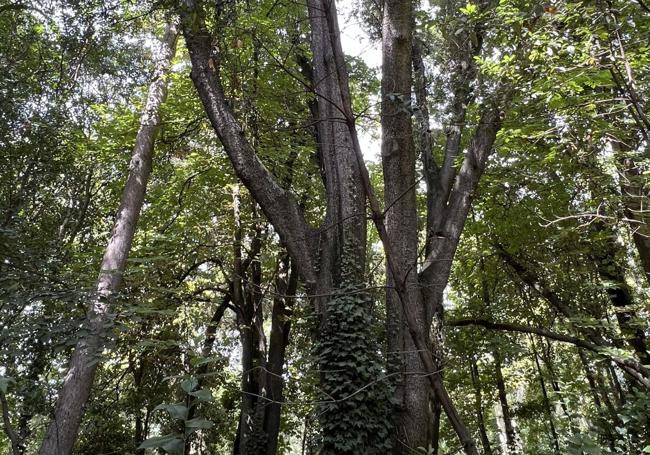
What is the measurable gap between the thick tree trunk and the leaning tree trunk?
99.0 inches

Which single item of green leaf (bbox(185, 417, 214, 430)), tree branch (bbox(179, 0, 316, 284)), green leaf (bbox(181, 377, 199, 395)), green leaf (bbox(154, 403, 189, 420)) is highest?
tree branch (bbox(179, 0, 316, 284))

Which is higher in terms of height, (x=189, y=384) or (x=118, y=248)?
(x=118, y=248)

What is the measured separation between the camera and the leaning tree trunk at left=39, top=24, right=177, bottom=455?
5.46 m

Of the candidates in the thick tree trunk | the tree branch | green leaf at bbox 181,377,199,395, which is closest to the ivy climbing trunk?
the tree branch

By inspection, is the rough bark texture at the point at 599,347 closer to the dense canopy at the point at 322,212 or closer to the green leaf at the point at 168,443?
the dense canopy at the point at 322,212

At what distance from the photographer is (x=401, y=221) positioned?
13.6ft

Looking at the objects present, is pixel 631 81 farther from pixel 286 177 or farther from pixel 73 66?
pixel 73 66

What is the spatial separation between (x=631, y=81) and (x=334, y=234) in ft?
8.74

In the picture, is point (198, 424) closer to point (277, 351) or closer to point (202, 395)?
point (202, 395)

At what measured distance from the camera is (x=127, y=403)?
8852 mm

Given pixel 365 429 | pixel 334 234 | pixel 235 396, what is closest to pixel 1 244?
pixel 334 234

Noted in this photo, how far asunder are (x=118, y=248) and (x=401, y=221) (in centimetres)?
484

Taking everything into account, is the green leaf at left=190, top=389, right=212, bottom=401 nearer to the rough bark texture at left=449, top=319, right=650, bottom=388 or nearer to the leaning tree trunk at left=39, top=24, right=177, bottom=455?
the leaning tree trunk at left=39, top=24, right=177, bottom=455

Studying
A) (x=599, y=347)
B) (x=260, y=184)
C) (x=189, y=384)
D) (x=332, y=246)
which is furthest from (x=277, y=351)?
(x=189, y=384)
